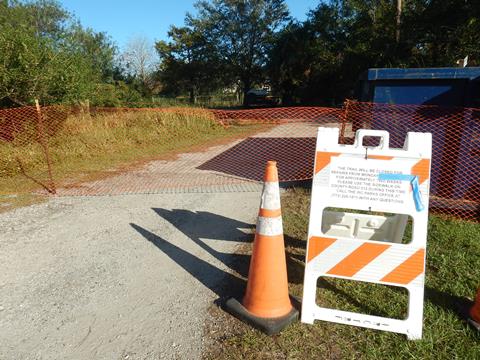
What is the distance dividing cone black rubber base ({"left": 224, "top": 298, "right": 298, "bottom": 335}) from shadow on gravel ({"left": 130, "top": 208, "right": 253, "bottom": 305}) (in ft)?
0.73

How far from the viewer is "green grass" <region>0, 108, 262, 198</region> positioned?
7.53 metres

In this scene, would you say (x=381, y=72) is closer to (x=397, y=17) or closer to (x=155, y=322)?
(x=155, y=322)

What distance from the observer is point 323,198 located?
8.38 ft

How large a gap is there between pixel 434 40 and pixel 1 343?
2117 cm

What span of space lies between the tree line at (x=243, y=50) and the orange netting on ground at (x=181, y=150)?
6.10ft

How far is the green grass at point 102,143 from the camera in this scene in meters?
7.53

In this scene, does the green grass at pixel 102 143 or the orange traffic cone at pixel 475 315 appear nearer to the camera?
the orange traffic cone at pixel 475 315

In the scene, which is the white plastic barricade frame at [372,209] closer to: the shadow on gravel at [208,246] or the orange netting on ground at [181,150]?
the shadow on gravel at [208,246]

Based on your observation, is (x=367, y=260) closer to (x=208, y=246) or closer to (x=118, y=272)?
(x=208, y=246)

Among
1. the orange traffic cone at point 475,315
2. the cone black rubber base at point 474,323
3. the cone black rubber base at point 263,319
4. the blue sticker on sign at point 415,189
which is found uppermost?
the blue sticker on sign at point 415,189

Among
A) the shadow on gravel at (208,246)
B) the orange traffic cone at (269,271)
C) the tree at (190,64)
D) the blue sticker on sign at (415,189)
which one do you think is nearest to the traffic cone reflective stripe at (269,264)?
the orange traffic cone at (269,271)

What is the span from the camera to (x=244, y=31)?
32.9 m

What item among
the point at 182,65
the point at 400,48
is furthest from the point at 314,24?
the point at 182,65

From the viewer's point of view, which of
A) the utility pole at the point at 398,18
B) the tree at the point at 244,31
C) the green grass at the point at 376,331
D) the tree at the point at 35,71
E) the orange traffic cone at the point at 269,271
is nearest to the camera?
the green grass at the point at 376,331
